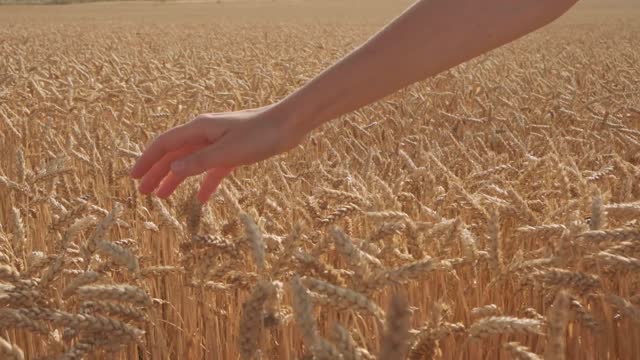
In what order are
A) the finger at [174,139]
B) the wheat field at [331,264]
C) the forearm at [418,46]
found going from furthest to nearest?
the finger at [174,139] < the forearm at [418,46] < the wheat field at [331,264]

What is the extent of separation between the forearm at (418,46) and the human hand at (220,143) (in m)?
0.05

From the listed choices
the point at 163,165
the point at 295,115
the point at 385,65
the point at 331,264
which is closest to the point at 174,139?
the point at 163,165

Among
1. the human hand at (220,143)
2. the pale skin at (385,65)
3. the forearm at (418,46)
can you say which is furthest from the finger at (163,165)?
the forearm at (418,46)

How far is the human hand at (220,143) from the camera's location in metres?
1.39

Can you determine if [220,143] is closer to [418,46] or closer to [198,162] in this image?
[198,162]

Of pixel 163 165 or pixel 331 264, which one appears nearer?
pixel 163 165

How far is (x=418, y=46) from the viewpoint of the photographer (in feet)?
4.43

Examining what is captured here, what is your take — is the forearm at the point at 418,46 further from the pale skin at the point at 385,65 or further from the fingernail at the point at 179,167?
the fingernail at the point at 179,167

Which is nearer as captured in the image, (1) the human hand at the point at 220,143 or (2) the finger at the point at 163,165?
(1) the human hand at the point at 220,143

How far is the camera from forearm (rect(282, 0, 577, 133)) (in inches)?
53.2

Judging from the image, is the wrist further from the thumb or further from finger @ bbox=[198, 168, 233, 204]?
finger @ bbox=[198, 168, 233, 204]

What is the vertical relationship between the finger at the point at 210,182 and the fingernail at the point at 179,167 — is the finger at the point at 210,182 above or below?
above

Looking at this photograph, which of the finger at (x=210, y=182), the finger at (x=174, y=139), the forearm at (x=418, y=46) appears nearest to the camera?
the forearm at (x=418, y=46)

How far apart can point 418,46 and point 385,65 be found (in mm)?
69
